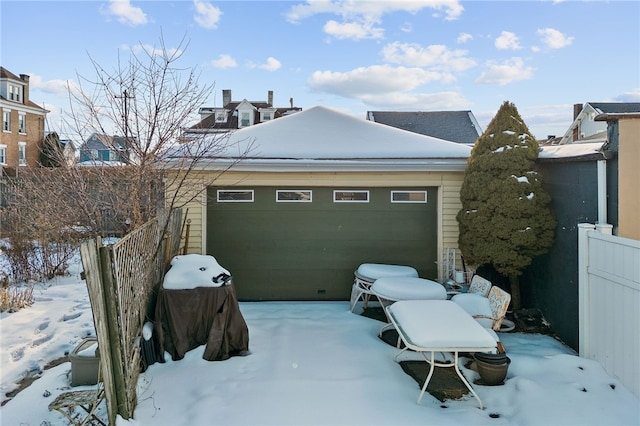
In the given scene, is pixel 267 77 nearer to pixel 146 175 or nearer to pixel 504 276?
pixel 146 175

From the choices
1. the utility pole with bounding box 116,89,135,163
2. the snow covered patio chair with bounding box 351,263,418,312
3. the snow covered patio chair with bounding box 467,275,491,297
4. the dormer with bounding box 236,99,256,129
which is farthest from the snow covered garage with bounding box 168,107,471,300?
the dormer with bounding box 236,99,256,129

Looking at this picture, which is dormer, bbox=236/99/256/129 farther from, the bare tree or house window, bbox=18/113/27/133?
the bare tree

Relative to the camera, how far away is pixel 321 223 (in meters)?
7.38

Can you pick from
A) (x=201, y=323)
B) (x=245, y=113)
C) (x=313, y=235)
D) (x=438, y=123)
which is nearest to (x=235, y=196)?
(x=313, y=235)

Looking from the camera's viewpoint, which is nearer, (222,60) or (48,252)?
(222,60)

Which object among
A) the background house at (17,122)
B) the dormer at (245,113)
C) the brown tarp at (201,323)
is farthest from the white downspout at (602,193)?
the background house at (17,122)

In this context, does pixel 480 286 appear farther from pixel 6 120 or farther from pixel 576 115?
pixel 6 120

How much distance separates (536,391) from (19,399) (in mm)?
5068

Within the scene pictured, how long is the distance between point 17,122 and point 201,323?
3177 cm

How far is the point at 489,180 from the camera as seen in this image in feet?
20.5

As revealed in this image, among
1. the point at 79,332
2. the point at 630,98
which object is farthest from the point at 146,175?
the point at 630,98

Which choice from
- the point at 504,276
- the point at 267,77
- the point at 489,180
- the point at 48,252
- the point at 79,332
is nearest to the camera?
the point at 79,332

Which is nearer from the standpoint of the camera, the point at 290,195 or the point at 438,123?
the point at 290,195

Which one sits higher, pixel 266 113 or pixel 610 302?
pixel 266 113
